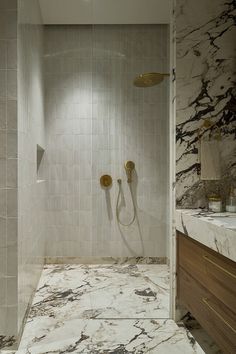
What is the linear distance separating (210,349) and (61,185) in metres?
1.63

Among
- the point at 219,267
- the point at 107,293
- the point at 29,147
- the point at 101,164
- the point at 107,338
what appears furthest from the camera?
the point at 107,293

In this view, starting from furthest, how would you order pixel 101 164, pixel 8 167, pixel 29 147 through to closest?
pixel 101 164 → pixel 29 147 → pixel 8 167

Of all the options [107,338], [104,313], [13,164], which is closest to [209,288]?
[107,338]

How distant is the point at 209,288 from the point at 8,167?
1.26 meters

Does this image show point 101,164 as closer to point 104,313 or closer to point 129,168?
point 129,168

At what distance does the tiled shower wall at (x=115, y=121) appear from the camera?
2.23 meters

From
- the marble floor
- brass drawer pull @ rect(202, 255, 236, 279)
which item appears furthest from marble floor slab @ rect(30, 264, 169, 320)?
brass drawer pull @ rect(202, 255, 236, 279)

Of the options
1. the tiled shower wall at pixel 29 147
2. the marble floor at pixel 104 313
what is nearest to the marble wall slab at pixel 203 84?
the marble floor at pixel 104 313

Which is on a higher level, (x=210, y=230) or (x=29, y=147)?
(x=29, y=147)

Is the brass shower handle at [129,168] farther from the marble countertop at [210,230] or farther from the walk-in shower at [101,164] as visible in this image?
the marble countertop at [210,230]

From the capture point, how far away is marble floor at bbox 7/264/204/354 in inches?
72.1

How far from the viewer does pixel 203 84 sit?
2.10 metres

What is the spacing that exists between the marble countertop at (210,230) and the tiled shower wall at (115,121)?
0.27 m

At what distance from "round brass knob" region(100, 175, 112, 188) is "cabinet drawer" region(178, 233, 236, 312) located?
0.62 metres
